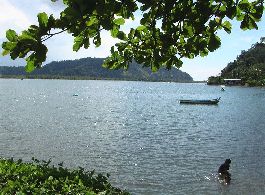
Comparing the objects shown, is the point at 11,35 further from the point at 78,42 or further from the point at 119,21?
the point at 119,21

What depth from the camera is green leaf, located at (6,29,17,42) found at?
4246 millimetres

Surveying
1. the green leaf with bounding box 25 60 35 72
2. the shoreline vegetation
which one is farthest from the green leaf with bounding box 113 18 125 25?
the shoreline vegetation

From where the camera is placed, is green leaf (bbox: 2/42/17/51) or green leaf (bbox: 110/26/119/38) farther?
green leaf (bbox: 110/26/119/38)

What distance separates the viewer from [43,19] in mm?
4281

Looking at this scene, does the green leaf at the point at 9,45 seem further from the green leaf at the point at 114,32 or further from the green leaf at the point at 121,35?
the green leaf at the point at 121,35

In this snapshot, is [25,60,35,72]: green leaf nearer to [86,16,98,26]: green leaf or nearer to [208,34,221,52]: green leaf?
[86,16,98,26]: green leaf

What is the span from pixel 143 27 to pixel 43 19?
6.43ft

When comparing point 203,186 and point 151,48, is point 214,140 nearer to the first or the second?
point 203,186

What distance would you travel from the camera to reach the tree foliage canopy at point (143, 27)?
14.0 ft

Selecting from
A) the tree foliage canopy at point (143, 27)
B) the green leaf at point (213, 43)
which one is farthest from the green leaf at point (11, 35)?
the green leaf at point (213, 43)

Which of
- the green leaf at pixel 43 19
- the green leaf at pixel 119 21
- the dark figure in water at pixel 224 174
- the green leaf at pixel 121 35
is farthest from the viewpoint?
the dark figure in water at pixel 224 174

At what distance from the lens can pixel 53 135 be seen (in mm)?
48094

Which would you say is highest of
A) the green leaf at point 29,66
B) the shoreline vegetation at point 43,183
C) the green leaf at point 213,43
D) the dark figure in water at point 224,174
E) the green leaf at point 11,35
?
the green leaf at point 213,43

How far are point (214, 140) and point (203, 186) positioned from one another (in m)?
21.4
